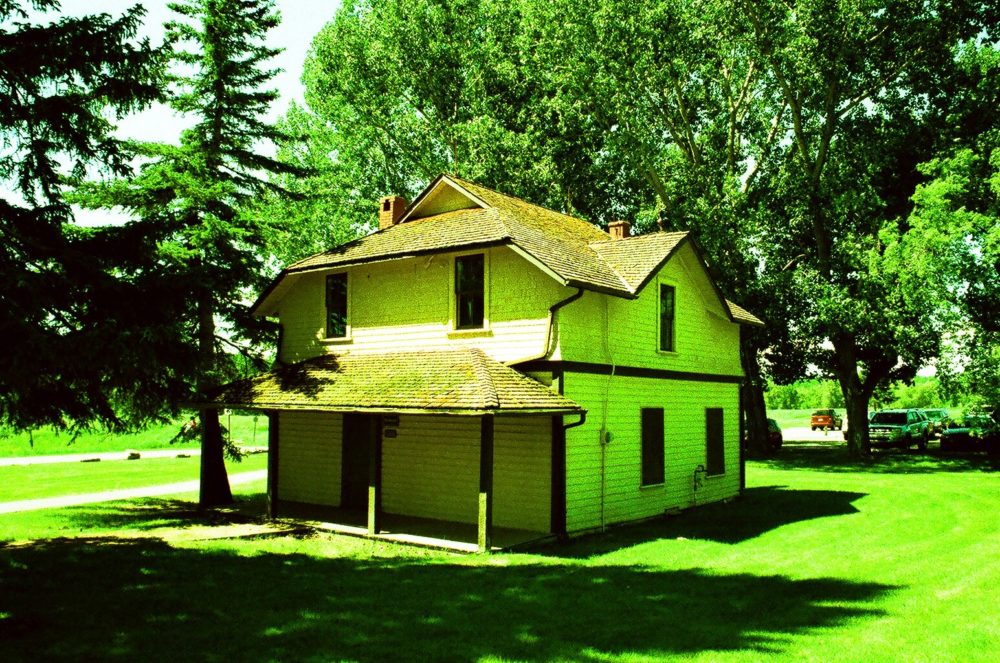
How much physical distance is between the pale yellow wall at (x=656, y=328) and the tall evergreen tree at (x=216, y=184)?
27.3 ft

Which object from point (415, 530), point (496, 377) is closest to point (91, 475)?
point (415, 530)

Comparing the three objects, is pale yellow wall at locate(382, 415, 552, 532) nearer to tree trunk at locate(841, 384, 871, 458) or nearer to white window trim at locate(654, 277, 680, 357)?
white window trim at locate(654, 277, 680, 357)

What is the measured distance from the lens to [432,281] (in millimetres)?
17375

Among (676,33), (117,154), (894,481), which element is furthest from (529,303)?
(676,33)

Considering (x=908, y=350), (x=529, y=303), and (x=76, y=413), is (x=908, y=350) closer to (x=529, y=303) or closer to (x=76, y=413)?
(x=529, y=303)

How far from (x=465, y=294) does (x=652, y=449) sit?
607 centimetres

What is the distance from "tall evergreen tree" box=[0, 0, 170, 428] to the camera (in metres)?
10.6

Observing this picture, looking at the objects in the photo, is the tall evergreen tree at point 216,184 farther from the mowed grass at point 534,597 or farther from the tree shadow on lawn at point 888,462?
the tree shadow on lawn at point 888,462

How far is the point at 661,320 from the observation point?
18.6 meters

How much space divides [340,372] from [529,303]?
503cm

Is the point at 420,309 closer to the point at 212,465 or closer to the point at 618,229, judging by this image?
the point at 618,229

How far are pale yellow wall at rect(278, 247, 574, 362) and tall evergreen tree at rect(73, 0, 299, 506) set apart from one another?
4.61 ft

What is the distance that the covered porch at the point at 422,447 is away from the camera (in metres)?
13.8

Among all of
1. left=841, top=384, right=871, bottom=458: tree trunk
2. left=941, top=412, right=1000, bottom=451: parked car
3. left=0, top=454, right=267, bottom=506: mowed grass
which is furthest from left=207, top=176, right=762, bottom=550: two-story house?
left=941, top=412, right=1000, bottom=451: parked car
